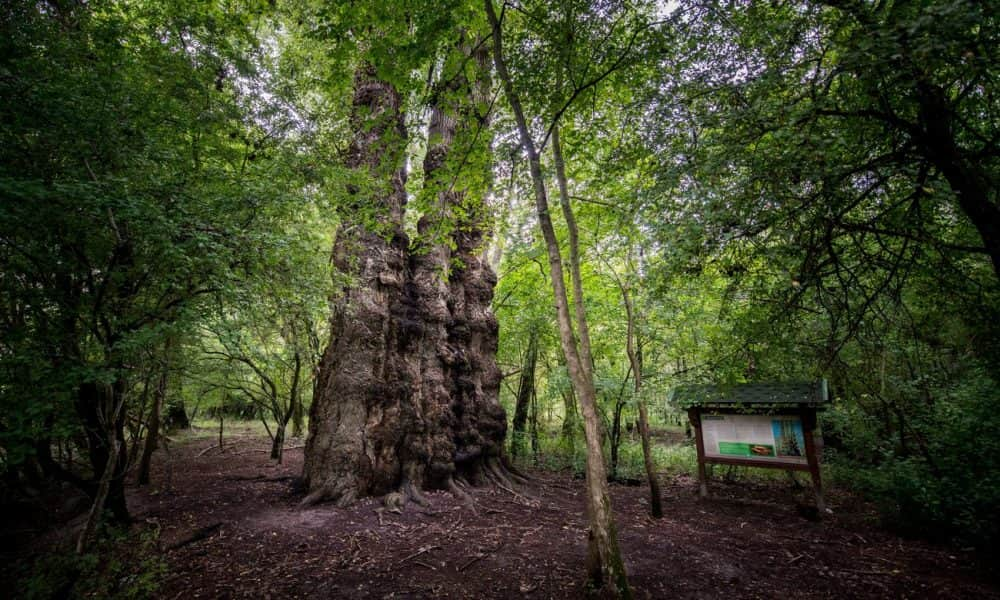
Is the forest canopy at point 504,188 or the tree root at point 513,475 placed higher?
the forest canopy at point 504,188

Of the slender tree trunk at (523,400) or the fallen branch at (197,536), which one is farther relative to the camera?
the slender tree trunk at (523,400)

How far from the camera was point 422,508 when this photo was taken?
20.1 feet

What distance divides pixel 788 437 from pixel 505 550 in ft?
→ 18.9

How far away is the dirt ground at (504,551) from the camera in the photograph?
13.3ft

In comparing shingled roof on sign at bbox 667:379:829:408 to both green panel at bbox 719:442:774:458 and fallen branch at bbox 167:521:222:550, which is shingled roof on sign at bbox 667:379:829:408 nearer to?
green panel at bbox 719:442:774:458

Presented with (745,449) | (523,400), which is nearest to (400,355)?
(523,400)

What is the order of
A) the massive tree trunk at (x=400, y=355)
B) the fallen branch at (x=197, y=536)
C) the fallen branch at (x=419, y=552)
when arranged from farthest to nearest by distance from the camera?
the massive tree trunk at (x=400, y=355) → the fallen branch at (x=197, y=536) → the fallen branch at (x=419, y=552)

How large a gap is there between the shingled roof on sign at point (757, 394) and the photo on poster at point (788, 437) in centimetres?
55

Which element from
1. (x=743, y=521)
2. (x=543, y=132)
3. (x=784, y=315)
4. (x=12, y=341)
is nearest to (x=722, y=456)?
(x=743, y=521)

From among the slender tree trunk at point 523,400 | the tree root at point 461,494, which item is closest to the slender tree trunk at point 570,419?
the slender tree trunk at point 523,400

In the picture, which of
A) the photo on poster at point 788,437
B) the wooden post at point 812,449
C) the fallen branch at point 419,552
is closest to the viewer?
the fallen branch at point 419,552

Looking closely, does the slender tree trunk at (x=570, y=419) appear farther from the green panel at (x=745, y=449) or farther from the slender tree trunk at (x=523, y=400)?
the green panel at (x=745, y=449)

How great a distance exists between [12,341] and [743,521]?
384 inches

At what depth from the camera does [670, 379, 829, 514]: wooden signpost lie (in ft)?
A: 22.7
